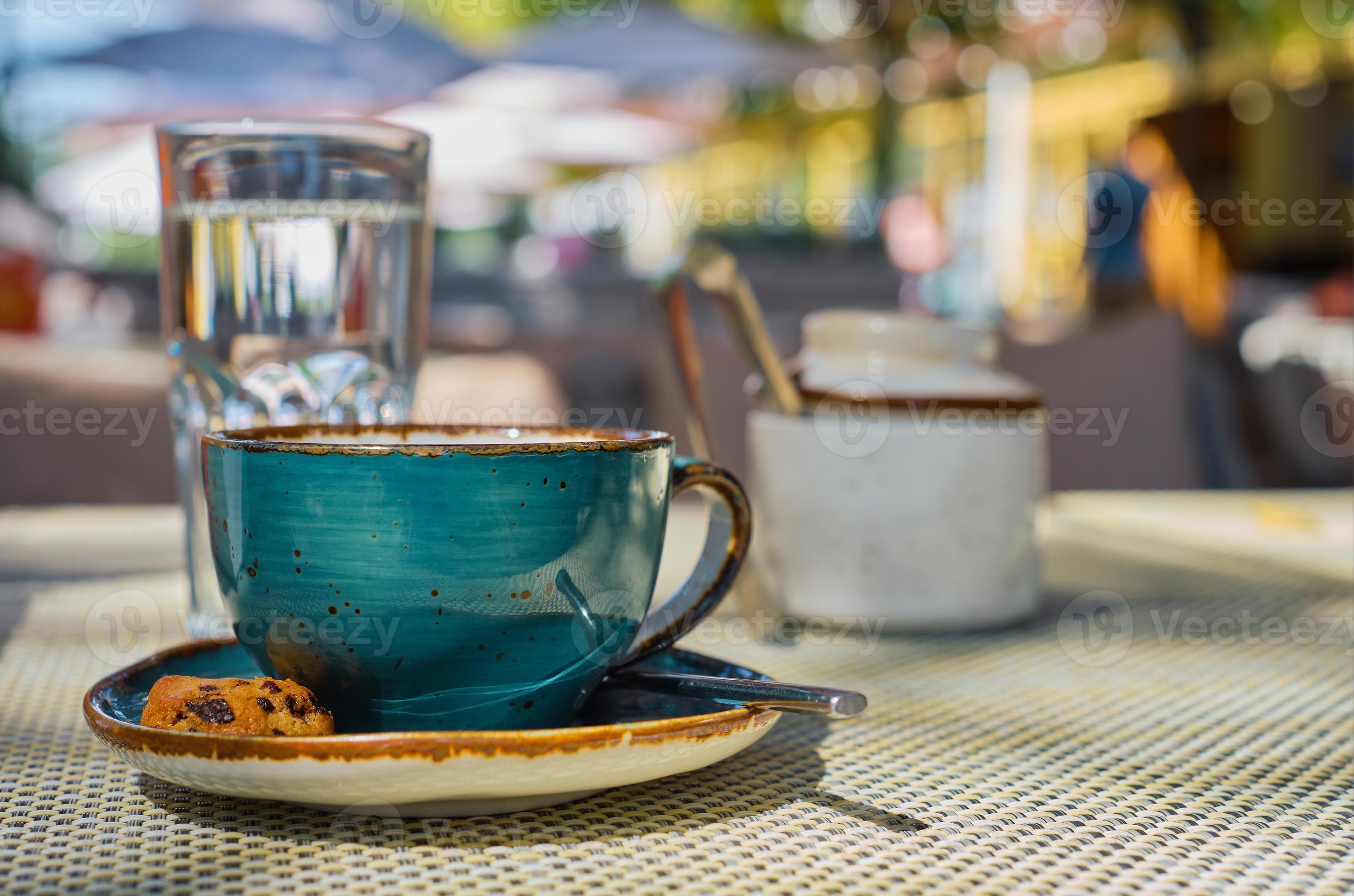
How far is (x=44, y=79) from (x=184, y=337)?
5791 mm

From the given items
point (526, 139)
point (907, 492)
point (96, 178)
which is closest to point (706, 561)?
point (907, 492)

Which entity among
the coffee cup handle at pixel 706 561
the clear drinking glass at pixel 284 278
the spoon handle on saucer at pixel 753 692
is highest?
the clear drinking glass at pixel 284 278

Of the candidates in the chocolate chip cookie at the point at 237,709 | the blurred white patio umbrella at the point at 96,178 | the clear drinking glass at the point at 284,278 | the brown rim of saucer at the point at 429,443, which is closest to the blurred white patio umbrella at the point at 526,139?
the blurred white patio umbrella at the point at 96,178

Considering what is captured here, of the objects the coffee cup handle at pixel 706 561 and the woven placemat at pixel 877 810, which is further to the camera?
the coffee cup handle at pixel 706 561

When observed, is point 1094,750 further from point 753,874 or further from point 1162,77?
point 1162,77

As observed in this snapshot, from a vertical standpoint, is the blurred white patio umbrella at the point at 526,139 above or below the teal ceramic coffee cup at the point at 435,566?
above

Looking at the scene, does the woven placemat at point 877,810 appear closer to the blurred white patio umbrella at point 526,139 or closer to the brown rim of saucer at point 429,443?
the brown rim of saucer at point 429,443

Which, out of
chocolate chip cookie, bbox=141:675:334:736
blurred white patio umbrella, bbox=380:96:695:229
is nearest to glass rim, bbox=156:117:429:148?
chocolate chip cookie, bbox=141:675:334:736

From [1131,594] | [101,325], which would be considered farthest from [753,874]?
[101,325]

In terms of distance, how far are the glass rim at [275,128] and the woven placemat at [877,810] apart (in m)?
0.22

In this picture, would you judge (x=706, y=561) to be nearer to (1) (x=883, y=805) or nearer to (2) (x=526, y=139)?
(1) (x=883, y=805)

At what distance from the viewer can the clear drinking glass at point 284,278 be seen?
51 centimetres

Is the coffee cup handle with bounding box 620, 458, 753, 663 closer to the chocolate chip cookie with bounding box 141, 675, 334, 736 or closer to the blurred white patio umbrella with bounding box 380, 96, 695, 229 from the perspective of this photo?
the chocolate chip cookie with bounding box 141, 675, 334, 736

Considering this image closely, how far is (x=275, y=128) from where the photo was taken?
0.50 metres
